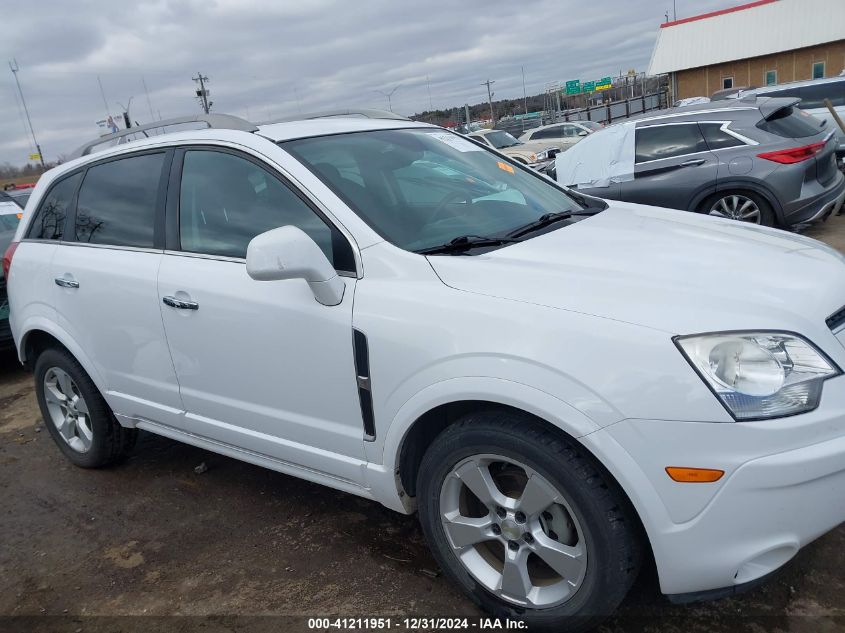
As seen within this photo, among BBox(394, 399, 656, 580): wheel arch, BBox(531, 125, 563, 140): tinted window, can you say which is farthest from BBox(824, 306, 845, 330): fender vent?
BBox(531, 125, 563, 140): tinted window

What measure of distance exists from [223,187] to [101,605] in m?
1.86

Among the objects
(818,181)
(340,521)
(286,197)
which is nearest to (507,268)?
(286,197)

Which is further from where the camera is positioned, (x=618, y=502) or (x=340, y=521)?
(x=340, y=521)

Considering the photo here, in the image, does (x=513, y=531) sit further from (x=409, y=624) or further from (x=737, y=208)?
(x=737, y=208)

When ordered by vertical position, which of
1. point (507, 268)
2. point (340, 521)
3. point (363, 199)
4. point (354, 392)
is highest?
point (363, 199)

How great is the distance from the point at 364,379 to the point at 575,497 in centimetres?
85

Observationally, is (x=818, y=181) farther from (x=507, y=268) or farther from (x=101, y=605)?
(x=101, y=605)

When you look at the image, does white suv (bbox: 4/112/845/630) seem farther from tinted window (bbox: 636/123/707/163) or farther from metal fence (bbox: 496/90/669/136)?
metal fence (bbox: 496/90/669/136)

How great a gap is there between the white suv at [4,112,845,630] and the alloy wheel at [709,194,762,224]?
463 centimetres

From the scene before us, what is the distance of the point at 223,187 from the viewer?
3.04m

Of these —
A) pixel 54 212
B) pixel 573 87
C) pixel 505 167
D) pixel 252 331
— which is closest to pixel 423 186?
pixel 505 167

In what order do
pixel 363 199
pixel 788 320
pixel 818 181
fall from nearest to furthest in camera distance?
pixel 788 320 → pixel 363 199 → pixel 818 181

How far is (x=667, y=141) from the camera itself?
26.0ft

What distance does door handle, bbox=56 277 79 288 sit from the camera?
358 cm
